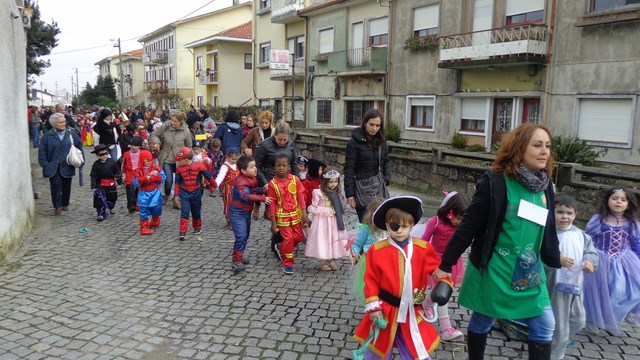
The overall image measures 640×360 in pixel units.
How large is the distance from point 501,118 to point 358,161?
41.3 ft

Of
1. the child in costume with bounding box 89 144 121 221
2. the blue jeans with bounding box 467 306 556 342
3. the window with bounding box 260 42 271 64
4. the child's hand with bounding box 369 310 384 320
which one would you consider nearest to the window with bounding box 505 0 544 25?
the child in costume with bounding box 89 144 121 221

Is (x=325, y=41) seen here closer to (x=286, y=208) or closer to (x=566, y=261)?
(x=286, y=208)

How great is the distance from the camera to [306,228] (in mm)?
6375

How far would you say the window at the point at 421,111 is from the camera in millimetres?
19089

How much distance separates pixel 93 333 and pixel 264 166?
2.93m

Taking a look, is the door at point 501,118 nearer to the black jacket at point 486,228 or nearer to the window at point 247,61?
the black jacket at point 486,228

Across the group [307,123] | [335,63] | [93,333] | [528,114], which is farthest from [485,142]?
[93,333]

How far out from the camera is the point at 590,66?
45.3 feet

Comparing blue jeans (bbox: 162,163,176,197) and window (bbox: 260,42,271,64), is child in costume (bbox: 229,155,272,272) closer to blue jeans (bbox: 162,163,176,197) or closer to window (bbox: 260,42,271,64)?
blue jeans (bbox: 162,163,176,197)

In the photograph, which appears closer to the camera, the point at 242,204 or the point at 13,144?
the point at 242,204

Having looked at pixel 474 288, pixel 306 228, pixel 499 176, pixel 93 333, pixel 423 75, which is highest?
pixel 423 75

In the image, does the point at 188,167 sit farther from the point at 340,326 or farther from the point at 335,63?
the point at 335,63

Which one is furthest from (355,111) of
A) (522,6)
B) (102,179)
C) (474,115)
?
(102,179)

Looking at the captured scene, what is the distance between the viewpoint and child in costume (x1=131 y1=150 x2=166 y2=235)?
7824 millimetres
